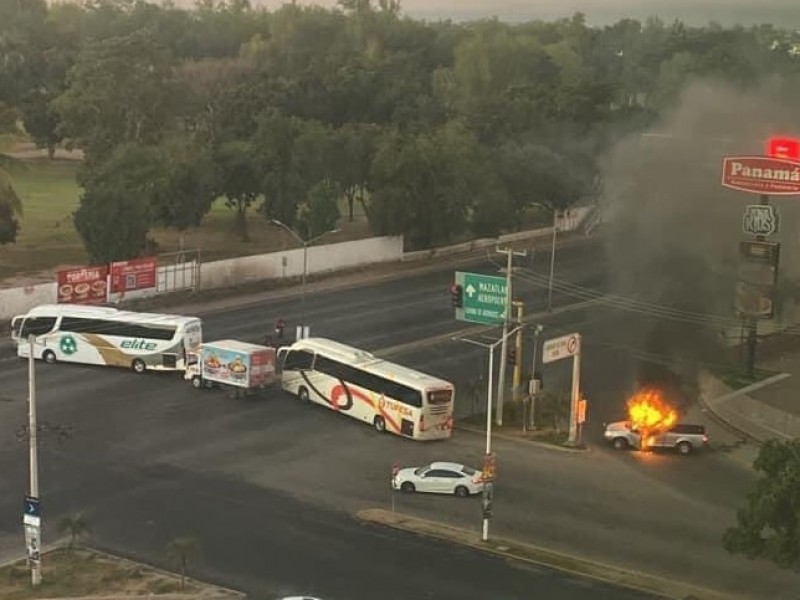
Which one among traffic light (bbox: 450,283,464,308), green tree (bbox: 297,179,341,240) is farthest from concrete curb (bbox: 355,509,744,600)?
green tree (bbox: 297,179,341,240)

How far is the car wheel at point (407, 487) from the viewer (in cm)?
3266

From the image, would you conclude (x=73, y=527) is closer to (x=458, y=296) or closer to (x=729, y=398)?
(x=458, y=296)

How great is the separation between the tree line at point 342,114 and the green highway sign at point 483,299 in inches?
1055

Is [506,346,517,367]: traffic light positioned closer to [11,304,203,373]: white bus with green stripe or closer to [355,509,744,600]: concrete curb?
[355,509,744,600]: concrete curb

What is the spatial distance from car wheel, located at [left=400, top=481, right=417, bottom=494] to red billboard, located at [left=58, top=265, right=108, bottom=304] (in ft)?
85.9

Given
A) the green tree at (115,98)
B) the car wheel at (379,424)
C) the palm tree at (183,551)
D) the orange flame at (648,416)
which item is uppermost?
the green tree at (115,98)

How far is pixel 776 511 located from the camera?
22672mm

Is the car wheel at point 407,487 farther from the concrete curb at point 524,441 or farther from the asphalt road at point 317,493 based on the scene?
the concrete curb at point 524,441

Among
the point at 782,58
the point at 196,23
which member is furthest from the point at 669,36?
the point at 196,23

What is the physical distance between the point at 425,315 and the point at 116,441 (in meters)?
23.7

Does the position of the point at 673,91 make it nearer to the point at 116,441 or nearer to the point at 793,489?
the point at 116,441

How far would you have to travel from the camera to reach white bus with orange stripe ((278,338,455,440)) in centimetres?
3797

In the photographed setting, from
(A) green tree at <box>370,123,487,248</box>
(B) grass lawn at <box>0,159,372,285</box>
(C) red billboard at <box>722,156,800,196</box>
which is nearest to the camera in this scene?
(C) red billboard at <box>722,156,800,196</box>

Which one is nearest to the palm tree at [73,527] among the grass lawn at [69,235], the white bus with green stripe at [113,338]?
the white bus with green stripe at [113,338]
